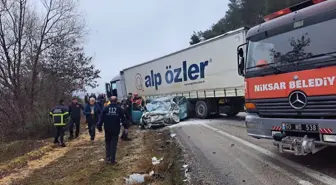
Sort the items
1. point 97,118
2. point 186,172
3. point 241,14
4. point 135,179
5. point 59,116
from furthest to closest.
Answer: point 241,14 → point 97,118 → point 59,116 → point 186,172 → point 135,179

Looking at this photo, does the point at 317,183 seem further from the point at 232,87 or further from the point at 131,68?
the point at 131,68

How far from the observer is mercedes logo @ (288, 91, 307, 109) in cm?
524

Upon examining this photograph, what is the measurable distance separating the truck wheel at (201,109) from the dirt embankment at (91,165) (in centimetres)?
542

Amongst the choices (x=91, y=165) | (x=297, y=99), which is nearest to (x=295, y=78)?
Result: (x=297, y=99)

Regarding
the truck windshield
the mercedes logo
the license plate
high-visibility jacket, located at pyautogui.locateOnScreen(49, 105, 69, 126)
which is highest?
the truck windshield

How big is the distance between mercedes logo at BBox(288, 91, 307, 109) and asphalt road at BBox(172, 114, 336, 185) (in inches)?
43.9

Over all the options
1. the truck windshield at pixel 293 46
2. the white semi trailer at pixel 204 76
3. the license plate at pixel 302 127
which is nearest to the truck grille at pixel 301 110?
the license plate at pixel 302 127

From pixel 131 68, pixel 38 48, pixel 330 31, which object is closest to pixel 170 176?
pixel 330 31

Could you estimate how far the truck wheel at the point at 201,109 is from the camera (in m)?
16.1

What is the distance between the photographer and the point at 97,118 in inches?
483

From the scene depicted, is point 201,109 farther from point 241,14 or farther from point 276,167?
point 241,14

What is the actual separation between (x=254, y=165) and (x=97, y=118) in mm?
7599

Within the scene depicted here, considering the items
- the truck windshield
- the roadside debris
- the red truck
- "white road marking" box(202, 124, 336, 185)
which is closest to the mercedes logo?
the red truck

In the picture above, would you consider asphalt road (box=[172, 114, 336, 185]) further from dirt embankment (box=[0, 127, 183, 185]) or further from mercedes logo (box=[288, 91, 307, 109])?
mercedes logo (box=[288, 91, 307, 109])
